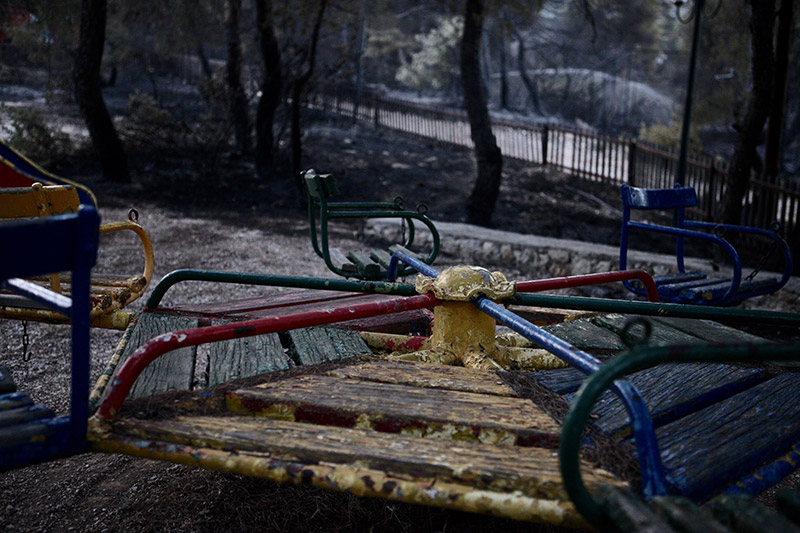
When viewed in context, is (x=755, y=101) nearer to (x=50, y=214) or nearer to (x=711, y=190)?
(x=711, y=190)

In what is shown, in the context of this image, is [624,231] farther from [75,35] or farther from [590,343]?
[75,35]

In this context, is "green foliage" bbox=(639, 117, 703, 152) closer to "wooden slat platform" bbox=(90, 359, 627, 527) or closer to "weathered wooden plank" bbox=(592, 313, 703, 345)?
"weathered wooden plank" bbox=(592, 313, 703, 345)

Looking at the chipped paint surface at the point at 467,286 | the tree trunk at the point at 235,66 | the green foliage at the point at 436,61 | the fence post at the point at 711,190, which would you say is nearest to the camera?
the chipped paint surface at the point at 467,286

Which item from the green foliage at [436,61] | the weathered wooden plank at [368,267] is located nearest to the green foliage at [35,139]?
the weathered wooden plank at [368,267]

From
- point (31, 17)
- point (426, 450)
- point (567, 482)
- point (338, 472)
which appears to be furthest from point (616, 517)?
point (31, 17)

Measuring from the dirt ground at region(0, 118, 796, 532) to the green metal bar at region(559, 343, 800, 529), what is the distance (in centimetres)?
115

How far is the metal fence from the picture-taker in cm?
810

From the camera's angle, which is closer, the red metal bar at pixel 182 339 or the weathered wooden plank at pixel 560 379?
the red metal bar at pixel 182 339

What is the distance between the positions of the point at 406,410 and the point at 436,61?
2959cm

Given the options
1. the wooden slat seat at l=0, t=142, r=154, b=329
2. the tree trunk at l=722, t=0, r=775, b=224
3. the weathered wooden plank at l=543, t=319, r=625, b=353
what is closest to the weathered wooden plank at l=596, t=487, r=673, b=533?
the weathered wooden plank at l=543, t=319, r=625, b=353

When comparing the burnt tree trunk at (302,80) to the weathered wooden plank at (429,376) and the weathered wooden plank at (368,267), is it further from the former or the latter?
the weathered wooden plank at (429,376)

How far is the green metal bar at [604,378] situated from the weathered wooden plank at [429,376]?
2.23ft

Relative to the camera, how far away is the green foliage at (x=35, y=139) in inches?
423

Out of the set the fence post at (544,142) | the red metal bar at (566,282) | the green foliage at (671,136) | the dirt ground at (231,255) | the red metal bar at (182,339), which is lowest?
the dirt ground at (231,255)
